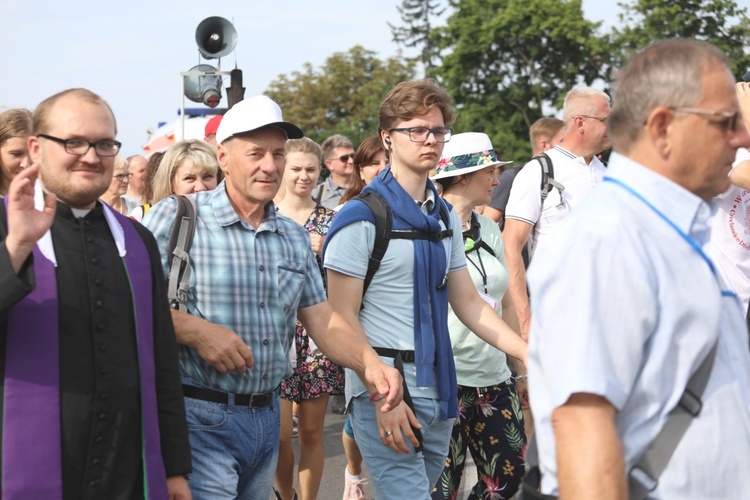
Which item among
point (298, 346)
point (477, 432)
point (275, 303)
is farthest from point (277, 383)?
point (298, 346)

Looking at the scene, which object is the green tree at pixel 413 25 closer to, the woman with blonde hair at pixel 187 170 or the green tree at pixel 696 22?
the green tree at pixel 696 22

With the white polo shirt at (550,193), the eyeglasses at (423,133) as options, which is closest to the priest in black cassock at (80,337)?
the eyeglasses at (423,133)

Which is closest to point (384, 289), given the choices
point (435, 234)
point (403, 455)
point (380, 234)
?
point (380, 234)

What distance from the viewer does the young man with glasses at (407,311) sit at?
4.51 metres

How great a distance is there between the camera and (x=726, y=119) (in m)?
2.31

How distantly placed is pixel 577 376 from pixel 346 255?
241 centimetres

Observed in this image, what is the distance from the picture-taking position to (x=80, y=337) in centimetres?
324

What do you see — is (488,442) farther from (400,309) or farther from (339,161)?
(339,161)

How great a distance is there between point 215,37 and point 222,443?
33.4 feet

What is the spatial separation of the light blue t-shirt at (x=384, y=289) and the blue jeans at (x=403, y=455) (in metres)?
0.07

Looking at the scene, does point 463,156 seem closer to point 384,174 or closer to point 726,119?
point 384,174

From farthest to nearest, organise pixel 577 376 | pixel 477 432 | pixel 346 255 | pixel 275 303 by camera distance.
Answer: pixel 477 432, pixel 346 255, pixel 275 303, pixel 577 376

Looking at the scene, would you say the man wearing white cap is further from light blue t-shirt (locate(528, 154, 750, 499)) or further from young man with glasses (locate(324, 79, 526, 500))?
light blue t-shirt (locate(528, 154, 750, 499))

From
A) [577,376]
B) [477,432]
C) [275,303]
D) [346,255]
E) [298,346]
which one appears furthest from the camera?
[298,346]
